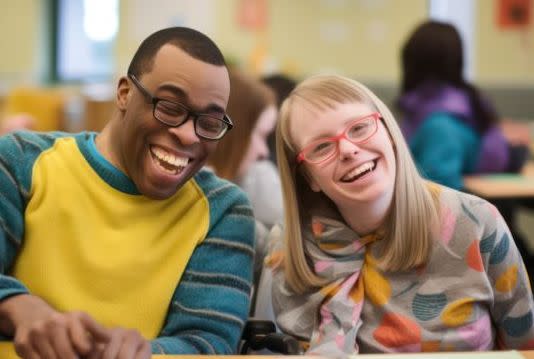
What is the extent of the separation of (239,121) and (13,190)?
1453 millimetres

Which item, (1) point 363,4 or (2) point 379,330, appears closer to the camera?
(2) point 379,330

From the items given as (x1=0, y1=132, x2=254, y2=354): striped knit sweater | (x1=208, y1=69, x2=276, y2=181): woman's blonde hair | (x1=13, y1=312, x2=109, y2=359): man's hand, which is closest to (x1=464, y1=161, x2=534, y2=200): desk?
(x1=208, y1=69, x2=276, y2=181): woman's blonde hair

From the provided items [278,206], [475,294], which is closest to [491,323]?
[475,294]

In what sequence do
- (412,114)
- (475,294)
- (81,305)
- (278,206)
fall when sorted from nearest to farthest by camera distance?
(81,305), (475,294), (278,206), (412,114)

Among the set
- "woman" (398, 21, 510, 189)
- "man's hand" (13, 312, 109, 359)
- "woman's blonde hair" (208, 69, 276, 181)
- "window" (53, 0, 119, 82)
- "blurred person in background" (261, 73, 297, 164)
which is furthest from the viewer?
"window" (53, 0, 119, 82)

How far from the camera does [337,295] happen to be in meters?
1.75

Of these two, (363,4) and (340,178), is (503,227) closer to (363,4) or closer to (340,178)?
(340,178)

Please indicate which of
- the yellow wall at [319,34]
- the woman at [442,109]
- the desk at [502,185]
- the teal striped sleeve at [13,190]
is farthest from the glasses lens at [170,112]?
the yellow wall at [319,34]

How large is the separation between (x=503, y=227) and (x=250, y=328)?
60cm

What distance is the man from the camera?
5.20ft

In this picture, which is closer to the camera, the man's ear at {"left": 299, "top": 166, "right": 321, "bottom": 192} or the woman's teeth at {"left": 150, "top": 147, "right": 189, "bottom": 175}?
the woman's teeth at {"left": 150, "top": 147, "right": 189, "bottom": 175}

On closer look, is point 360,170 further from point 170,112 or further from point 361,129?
point 170,112

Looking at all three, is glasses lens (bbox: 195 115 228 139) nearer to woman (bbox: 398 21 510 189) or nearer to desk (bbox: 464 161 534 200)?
desk (bbox: 464 161 534 200)

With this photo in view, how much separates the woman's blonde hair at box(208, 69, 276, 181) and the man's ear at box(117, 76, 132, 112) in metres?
1.23
